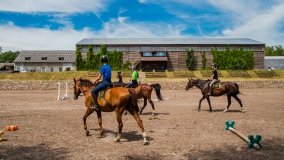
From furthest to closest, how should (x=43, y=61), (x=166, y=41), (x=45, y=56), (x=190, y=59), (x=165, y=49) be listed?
(x=45, y=56)
(x=43, y=61)
(x=166, y=41)
(x=165, y=49)
(x=190, y=59)

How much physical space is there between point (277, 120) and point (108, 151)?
36.4ft

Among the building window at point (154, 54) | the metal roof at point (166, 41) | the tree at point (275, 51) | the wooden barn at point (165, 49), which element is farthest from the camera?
the tree at point (275, 51)

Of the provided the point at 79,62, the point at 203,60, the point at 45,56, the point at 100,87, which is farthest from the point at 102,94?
the point at 45,56

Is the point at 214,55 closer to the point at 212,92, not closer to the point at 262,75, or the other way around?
the point at 262,75

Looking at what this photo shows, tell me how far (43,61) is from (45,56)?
150 inches

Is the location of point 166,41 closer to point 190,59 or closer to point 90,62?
point 190,59

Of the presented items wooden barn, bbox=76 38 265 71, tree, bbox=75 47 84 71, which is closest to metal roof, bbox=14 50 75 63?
wooden barn, bbox=76 38 265 71

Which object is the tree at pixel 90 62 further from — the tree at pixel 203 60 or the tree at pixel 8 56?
the tree at pixel 8 56

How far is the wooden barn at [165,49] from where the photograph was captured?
84875mm

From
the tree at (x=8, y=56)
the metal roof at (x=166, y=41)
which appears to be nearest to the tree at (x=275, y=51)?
the metal roof at (x=166, y=41)

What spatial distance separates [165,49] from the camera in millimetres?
87750

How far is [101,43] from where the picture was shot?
89.4 metres

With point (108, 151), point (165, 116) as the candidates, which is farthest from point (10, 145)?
point (165, 116)

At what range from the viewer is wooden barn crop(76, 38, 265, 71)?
84.9 metres
